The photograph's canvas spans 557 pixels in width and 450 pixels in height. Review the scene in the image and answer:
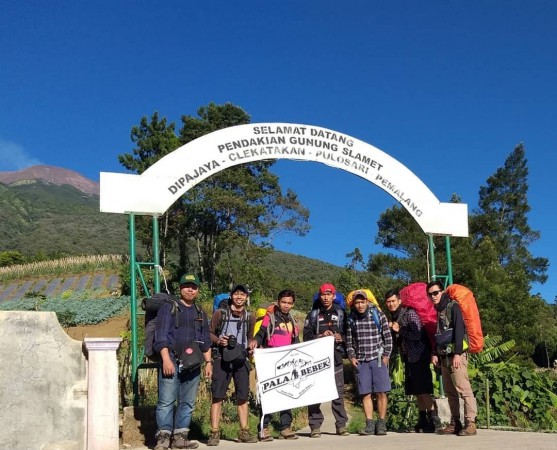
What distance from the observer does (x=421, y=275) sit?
55.0 feet

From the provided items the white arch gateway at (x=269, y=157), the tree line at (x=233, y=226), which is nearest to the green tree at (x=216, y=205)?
the tree line at (x=233, y=226)

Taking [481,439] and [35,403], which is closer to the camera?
[35,403]

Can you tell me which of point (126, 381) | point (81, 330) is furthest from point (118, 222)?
point (126, 381)

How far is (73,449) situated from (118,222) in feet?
318

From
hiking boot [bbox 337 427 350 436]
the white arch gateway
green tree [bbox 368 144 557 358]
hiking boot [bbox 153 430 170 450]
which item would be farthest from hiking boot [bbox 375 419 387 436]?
green tree [bbox 368 144 557 358]

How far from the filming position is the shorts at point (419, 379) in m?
6.50

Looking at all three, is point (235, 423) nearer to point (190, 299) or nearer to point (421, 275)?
point (190, 299)

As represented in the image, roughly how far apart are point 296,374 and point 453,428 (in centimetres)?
180

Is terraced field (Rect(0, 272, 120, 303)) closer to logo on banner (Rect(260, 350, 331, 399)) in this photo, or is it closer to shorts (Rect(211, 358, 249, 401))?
logo on banner (Rect(260, 350, 331, 399))

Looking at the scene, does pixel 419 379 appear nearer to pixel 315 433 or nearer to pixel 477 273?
pixel 315 433

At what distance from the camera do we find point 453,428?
646 cm

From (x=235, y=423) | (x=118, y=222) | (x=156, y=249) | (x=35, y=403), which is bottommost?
(x=235, y=423)

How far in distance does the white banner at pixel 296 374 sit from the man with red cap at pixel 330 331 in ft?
0.36

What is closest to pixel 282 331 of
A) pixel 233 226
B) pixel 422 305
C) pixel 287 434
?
pixel 287 434
